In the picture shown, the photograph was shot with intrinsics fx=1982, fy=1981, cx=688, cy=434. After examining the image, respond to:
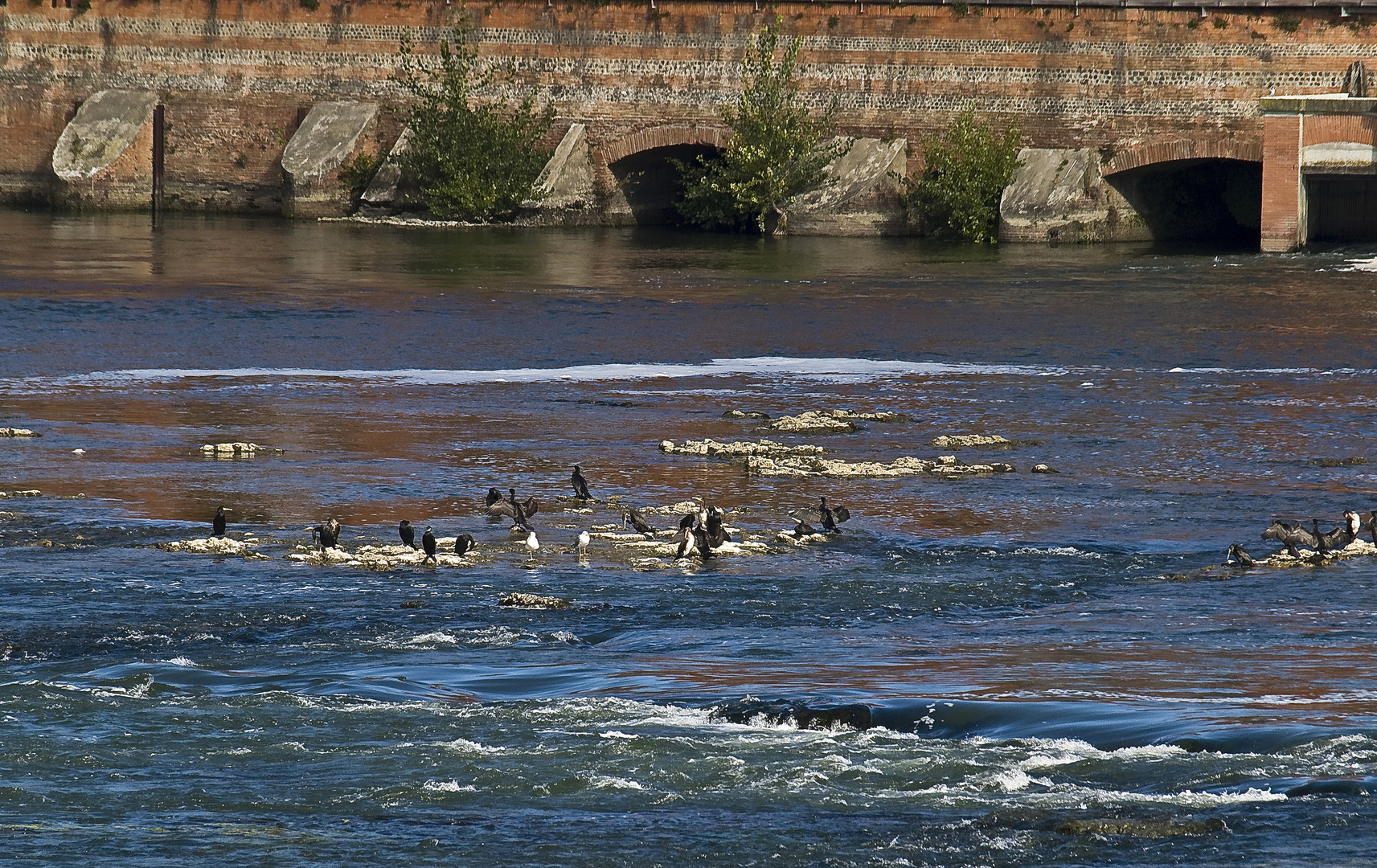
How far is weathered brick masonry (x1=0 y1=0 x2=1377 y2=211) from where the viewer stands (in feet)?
139

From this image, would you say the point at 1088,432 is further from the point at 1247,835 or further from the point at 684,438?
the point at 1247,835

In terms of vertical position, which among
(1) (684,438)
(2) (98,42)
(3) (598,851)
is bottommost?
(3) (598,851)

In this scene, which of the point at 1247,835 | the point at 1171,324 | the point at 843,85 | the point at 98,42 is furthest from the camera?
the point at 98,42

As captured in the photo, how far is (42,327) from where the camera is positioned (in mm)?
29922

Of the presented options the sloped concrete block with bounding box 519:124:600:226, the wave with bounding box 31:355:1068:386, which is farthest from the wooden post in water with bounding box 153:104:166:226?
the wave with bounding box 31:355:1068:386

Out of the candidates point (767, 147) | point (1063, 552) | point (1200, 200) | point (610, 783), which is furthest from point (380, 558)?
point (1200, 200)

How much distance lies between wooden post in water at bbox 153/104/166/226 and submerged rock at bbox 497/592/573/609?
39.7 metres

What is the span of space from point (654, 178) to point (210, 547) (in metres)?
35.0

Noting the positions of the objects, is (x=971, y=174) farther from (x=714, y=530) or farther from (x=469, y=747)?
(x=469, y=747)

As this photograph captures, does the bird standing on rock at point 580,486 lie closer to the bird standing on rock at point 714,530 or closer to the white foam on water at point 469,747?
the bird standing on rock at point 714,530

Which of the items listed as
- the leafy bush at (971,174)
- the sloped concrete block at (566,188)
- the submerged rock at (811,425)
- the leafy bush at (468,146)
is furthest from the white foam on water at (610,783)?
the sloped concrete block at (566,188)

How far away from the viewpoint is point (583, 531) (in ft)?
54.6

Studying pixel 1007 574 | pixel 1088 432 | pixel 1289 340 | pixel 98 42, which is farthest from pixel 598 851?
pixel 98 42

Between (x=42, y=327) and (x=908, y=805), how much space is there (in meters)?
22.1
